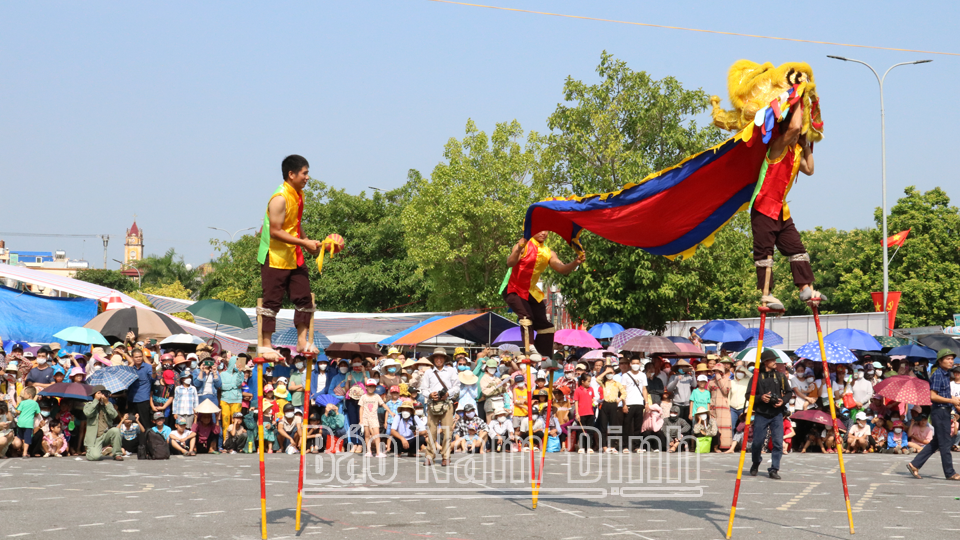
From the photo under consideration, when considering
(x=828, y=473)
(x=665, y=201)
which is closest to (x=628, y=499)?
(x=665, y=201)

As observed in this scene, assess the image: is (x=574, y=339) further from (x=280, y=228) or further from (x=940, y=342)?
(x=280, y=228)

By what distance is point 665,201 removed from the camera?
27.2 feet

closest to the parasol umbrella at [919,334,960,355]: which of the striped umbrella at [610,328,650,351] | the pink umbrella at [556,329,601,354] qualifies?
the striped umbrella at [610,328,650,351]

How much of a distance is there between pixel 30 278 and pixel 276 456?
1525 centimetres

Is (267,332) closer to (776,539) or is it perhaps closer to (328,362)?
(776,539)

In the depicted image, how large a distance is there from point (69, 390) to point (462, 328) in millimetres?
12850

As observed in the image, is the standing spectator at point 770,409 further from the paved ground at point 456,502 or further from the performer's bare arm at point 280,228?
the performer's bare arm at point 280,228

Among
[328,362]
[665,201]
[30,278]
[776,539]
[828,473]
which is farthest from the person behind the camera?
[30,278]

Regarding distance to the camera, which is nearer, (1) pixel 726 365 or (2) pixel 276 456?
(2) pixel 276 456

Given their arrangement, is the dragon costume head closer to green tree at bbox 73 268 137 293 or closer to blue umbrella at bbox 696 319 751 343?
blue umbrella at bbox 696 319 751 343

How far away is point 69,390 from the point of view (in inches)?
536

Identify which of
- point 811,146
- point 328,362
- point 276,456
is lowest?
point 276,456

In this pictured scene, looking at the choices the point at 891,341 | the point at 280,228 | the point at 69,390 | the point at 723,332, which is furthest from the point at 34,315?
the point at 891,341

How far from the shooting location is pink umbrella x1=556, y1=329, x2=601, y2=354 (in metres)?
20.1
